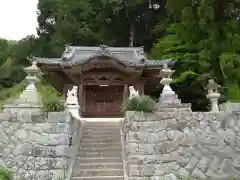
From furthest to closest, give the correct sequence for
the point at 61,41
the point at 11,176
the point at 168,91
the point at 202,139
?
the point at 61,41, the point at 168,91, the point at 202,139, the point at 11,176

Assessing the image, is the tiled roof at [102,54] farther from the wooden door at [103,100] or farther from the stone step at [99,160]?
the stone step at [99,160]

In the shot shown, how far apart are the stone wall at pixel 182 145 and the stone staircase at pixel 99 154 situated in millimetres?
439

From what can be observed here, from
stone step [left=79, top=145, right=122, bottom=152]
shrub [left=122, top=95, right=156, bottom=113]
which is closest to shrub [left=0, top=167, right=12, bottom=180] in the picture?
stone step [left=79, top=145, right=122, bottom=152]

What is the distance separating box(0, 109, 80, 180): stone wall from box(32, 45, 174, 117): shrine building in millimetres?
6141

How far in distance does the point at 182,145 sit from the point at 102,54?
7.40 metres

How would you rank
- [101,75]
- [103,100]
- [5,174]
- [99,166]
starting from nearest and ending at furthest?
1. [5,174]
2. [99,166]
3. [101,75]
4. [103,100]

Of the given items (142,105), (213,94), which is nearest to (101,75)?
(213,94)

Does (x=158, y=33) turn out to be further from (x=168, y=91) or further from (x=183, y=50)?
(x=168, y=91)

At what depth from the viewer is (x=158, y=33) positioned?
26.2m

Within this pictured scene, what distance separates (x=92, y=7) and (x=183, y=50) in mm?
13437

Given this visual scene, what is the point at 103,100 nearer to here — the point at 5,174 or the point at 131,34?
the point at 5,174

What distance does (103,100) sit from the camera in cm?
1644

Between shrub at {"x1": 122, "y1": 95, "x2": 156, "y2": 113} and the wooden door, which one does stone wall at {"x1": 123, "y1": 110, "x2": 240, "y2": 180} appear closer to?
shrub at {"x1": 122, "y1": 95, "x2": 156, "y2": 113}

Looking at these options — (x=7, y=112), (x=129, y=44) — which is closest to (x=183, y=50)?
(x=129, y=44)
